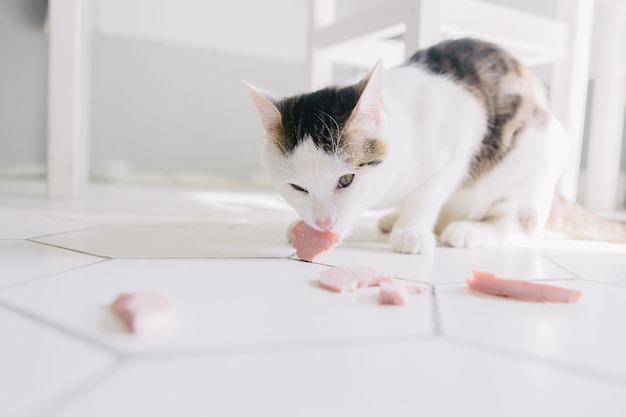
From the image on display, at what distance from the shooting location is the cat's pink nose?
1.03 m

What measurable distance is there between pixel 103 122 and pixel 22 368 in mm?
3662

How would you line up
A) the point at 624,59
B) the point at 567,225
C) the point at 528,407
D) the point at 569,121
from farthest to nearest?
1. the point at 624,59
2. the point at 569,121
3. the point at 567,225
4. the point at 528,407

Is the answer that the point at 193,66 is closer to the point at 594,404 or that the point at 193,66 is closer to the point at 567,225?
the point at 567,225

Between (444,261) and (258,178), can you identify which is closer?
(444,261)

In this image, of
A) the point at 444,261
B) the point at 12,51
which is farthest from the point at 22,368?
the point at 12,51

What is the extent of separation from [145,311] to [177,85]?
3.59 meters

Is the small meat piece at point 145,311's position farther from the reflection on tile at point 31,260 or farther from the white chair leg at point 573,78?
the white chair leg at point 573,78

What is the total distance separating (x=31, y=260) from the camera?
94cm

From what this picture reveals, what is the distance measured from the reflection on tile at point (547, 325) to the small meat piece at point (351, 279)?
4.2 inches

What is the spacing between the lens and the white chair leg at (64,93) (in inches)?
83.9

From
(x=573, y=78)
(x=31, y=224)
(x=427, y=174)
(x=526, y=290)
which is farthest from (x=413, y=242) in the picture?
(x=573, y=78)

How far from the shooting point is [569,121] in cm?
216

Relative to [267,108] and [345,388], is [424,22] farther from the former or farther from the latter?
[345,388]

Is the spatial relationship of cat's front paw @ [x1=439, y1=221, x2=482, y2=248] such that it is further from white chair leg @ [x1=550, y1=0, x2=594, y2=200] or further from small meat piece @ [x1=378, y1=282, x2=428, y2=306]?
white chair leg @ [x1=550, y1=0, x2=594, y2=200]
